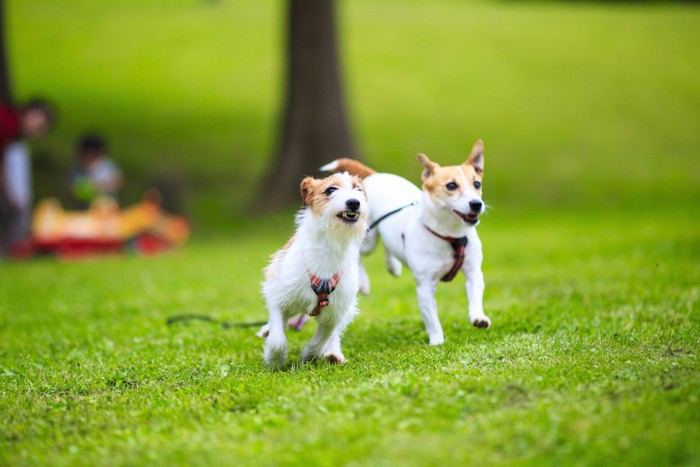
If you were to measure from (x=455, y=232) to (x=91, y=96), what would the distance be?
1007 inches

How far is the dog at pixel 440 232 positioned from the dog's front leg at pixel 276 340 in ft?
3.92

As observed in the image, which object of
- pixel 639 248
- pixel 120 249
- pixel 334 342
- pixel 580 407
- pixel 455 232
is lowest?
pixel 120 249

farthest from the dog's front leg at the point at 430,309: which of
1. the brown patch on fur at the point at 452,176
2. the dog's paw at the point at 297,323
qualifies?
the dog's paw at the point at 297,323

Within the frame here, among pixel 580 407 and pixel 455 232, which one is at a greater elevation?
pixel 455 232

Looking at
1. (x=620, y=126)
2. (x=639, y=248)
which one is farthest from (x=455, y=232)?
(x=620, y=126)

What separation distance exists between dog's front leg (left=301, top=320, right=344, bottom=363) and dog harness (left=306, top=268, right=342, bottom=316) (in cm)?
25

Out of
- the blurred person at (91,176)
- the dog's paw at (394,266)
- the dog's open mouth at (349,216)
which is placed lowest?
the blurred person at (91,176)

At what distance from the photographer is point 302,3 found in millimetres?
18938

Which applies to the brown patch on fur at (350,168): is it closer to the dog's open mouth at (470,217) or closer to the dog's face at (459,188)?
the dog's face at (459,188)

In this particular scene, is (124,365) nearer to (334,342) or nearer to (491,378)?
(334,342)

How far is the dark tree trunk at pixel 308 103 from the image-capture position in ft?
60.5

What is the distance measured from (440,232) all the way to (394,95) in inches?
977

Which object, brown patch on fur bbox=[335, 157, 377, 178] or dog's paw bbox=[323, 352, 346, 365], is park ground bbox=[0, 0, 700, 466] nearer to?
dog's paw bbox=[323, 352, 346, 365]

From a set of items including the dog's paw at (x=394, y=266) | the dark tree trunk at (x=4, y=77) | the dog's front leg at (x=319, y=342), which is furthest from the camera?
the dark tree trunk at (x=4, y=77)
